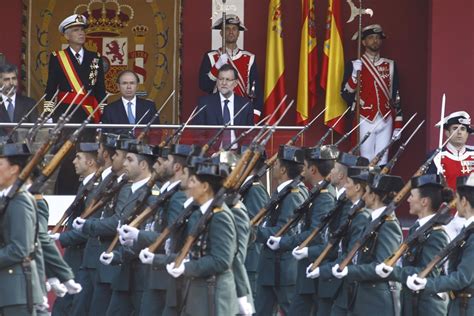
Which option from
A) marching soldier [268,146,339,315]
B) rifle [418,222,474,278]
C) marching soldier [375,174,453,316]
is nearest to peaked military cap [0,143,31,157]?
marching soldier [375,174,453,316]

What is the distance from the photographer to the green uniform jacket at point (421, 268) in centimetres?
1132

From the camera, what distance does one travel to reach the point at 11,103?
16.3 metres

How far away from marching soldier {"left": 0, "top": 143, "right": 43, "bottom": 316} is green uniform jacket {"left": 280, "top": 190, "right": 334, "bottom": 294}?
114 inches

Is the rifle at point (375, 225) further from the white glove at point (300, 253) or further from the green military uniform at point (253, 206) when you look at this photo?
the green military uniform at point (253, 206)

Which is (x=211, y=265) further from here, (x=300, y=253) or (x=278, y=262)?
(x=278, y=262)

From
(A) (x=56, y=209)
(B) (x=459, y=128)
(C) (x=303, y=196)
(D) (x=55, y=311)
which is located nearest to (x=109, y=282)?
(D) (x=55, y=311)

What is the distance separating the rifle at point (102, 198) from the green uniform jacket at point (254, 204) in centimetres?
146

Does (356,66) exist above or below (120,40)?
below

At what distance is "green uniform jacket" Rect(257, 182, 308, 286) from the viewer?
13555mm

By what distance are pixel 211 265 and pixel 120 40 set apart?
9.14m

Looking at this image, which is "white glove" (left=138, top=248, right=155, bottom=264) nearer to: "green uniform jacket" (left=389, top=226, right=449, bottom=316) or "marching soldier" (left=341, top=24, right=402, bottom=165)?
"green uniform jacket" (left=389, top=226, right=449, bottom=316)

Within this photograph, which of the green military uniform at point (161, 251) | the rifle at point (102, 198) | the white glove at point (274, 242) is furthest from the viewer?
the white glove at point (274, 242)

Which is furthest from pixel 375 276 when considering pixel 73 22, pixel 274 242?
pixel 73 22

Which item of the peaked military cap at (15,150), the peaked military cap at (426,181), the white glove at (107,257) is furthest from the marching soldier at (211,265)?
the white glove at (107,257)
